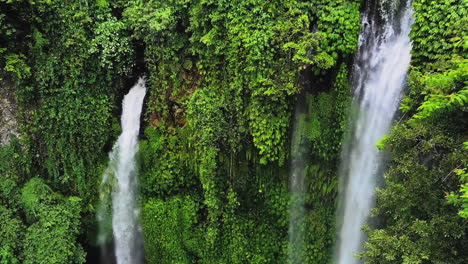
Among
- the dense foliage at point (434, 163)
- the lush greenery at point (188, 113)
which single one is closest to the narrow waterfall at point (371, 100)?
the lush greenery at point (188, 113)

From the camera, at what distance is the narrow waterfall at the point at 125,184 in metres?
7.51

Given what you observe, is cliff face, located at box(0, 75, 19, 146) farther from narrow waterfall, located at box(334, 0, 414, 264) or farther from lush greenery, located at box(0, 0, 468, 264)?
narrow waterfall, located at box(334, 0, 414, 264)

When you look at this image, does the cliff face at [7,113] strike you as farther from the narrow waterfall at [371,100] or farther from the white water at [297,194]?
the narrow waterfall at [371,100]

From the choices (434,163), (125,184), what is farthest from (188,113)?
(434,163)

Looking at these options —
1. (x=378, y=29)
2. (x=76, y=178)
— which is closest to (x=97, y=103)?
(x=76, y=178)

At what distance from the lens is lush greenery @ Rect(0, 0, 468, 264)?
569cm

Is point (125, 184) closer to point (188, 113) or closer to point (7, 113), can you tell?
point (188, 113)

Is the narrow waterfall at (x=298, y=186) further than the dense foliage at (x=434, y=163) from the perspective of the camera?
Yes

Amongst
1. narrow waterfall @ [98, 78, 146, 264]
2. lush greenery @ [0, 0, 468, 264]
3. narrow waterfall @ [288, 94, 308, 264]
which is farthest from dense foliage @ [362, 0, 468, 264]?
narrow waterfall @ [98, 78, 146, 264]

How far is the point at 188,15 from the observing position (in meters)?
6.73

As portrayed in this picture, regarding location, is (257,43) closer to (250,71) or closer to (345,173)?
(250,71)

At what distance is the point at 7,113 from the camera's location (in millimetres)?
7078

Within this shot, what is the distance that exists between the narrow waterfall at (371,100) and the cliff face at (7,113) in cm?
637

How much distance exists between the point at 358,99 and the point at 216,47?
8.41 feet
